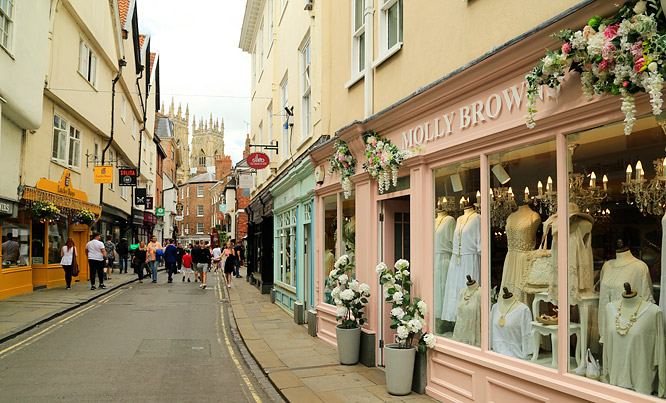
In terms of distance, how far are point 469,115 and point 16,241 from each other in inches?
567

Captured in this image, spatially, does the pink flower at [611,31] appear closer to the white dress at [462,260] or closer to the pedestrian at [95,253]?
the white dress at [462,260]

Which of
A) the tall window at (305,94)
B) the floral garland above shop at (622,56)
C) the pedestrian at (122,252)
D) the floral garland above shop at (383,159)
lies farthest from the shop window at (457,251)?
the pedestrian at (122,252)

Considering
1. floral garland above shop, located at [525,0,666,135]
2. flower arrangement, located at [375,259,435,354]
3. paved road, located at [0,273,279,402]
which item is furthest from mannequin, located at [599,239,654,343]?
paved road, located at [0,273,279,402]

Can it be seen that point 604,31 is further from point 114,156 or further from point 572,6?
point 114,156

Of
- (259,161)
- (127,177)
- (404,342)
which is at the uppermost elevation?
(127,177)

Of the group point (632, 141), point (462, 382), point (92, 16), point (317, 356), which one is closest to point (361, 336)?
point (317, 356)

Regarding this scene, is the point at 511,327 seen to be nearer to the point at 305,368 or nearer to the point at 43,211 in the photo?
the point at 305,368

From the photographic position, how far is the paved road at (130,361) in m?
6.51

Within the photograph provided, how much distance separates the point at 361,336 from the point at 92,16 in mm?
18774

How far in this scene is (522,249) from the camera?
5316 mm

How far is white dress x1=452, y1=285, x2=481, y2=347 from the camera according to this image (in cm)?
575

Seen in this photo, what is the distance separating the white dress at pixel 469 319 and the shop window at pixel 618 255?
44.5 inches

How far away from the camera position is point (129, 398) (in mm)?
6254

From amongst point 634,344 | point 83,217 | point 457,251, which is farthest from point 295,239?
point 83,217
